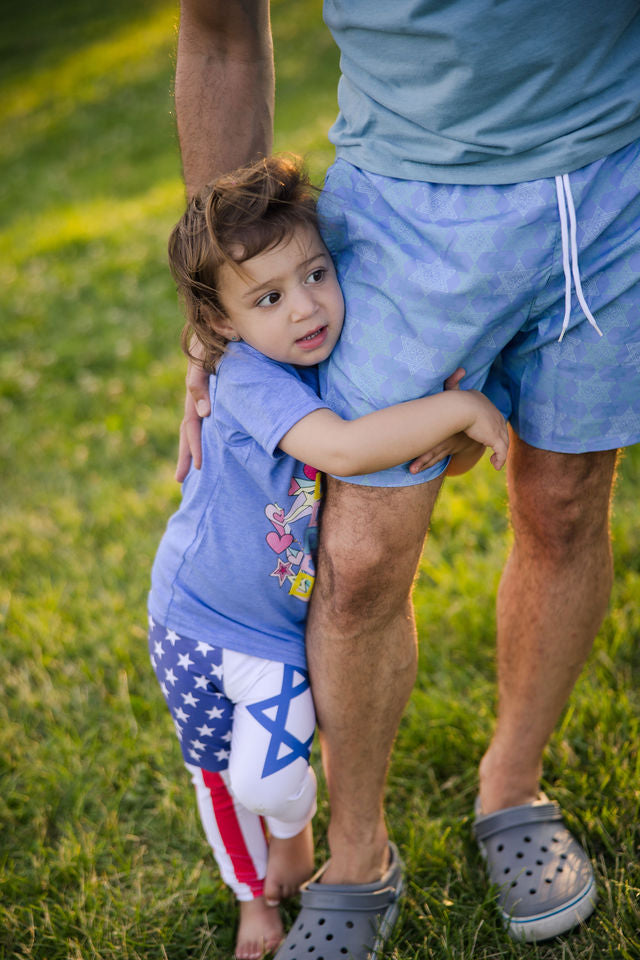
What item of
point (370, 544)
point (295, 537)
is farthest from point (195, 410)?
point (370, 544)

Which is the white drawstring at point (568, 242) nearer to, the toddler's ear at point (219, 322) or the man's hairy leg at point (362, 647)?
the man's hairy leg at point (362, 647)

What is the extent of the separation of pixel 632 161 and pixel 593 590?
0.88 meters

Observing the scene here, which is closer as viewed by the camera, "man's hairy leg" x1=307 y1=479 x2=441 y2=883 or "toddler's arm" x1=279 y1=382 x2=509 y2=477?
"toddler's arm" x1=279 y1=382 x2=509 y2=477

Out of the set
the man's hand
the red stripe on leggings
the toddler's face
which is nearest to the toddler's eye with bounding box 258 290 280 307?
the toddler's face

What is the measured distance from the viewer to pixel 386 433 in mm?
1452

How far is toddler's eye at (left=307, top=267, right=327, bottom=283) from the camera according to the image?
1.56 m

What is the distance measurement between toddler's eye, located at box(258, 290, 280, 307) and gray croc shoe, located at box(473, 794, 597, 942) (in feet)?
4.07

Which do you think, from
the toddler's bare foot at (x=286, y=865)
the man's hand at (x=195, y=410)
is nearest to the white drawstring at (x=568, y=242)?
the man's hand at (x=195, y=410)

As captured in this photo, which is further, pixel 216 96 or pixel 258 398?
pixel 216 96

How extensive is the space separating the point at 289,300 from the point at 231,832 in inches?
45.4

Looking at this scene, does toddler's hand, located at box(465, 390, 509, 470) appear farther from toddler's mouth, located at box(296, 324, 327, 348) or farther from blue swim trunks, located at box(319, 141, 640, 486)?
toddler's mouth, located at box(296, 324, 327, 348)

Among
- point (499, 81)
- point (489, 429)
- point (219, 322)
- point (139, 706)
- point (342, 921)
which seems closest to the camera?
point (499, 81)

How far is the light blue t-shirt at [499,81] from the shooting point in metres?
1.33

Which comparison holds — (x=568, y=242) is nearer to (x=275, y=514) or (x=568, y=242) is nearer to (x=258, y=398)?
(x=258, y=398)
